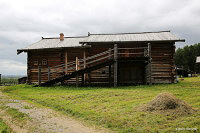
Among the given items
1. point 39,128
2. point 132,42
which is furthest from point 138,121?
point 132,42

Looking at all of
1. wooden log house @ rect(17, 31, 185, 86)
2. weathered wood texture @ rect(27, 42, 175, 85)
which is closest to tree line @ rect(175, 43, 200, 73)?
weathered wood texture @ rect(27, 42, 175, 85)

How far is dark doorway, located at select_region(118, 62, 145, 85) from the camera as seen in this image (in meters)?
17.4

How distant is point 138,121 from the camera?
5352mm

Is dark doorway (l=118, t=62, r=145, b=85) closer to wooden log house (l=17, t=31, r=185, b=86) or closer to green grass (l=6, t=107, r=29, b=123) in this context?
wooden log house (l=17, t=31, r=185, b=86)

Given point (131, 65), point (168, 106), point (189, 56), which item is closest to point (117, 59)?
point (131, 65)

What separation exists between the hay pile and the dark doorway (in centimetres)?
1058

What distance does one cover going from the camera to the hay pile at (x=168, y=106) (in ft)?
19.3

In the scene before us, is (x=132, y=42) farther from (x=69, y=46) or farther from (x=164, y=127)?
(x=164, y=127)

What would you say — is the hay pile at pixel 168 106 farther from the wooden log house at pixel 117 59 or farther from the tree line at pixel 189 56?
the tree line at pixel 189 56

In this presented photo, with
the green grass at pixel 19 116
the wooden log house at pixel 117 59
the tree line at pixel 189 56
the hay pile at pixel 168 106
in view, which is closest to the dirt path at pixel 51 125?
the green grass at pixel 19 116

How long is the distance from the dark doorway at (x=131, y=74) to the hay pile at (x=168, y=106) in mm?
10577

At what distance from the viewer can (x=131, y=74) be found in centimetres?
1752

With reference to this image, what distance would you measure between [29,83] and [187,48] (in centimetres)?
6530

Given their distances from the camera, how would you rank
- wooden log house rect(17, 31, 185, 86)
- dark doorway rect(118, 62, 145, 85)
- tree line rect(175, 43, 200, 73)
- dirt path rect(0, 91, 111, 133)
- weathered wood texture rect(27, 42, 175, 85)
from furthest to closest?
1. tree line rect(175, 43, 200, 73)
2. dark doorway rect(118, 62, 145, 85)
3. weathered wood texture rect(27, 42, 175, 85)
4. wooden log house rect(17, 31, 185, 86)
5. dirt path rect(0, 91, 111, 133)
